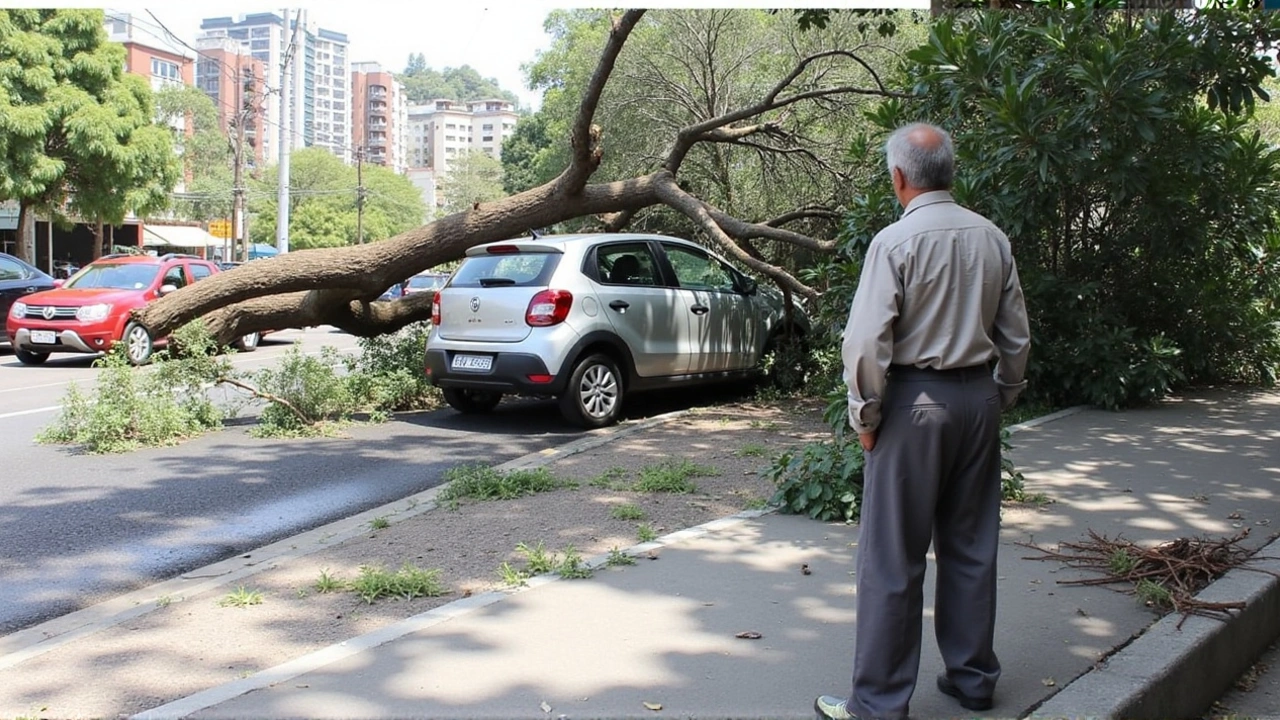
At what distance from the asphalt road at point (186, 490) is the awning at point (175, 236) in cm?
6135

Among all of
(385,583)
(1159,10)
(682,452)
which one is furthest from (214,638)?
(1159,10)

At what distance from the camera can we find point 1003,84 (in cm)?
759

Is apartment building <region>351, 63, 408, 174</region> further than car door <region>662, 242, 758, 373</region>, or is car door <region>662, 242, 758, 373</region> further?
apartment building <region>351, 63, 408, 174</region>

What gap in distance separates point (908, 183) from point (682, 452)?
527 centimetres

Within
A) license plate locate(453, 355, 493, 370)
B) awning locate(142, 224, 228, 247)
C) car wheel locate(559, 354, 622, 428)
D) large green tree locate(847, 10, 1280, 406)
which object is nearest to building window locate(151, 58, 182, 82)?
awning locate(142, 224, 228, 247)

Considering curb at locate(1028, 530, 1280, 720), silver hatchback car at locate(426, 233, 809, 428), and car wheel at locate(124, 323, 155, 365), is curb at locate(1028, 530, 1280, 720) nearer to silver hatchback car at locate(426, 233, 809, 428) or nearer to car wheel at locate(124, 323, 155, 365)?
silver hatchback car at locate(426, 233, 809, 428)

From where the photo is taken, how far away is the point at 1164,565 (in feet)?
16.1

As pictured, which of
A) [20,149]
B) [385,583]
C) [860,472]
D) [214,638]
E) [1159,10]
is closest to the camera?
[214,638]

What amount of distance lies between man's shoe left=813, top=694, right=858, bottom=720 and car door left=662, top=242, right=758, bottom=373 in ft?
25.4

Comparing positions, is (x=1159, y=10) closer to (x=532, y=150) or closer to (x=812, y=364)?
(x=812, y=364)

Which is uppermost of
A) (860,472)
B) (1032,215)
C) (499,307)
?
(1032,215)

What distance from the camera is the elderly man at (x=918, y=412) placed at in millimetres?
3355

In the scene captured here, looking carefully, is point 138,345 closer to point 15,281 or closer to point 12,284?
point 12,284

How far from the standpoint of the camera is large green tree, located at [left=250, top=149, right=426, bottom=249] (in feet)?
261
